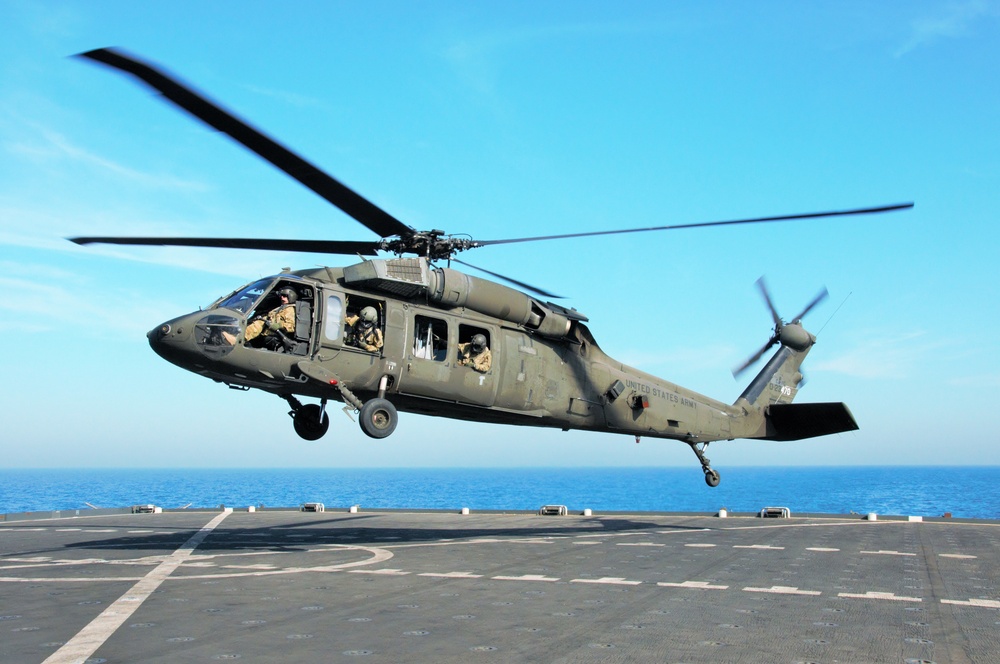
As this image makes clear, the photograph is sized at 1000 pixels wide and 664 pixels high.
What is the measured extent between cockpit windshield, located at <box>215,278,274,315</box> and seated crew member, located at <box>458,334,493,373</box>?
15.4 ft

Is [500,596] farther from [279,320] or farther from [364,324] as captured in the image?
[279,320]

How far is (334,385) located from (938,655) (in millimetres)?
11679

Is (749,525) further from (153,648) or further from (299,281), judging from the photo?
(153,648)

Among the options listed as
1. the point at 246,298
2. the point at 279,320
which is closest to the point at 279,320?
the point at 279,320

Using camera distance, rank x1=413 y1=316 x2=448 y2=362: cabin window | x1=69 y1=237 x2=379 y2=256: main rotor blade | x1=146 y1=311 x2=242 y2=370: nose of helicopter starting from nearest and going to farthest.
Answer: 1. x1=146 y1=311 x2=242 y2=370: nose of helicopter
2. x1=69 y1=237 x2=379 y2=256: main rotor blade
3. x1=413 y1=316 x2=448 y2=362: cabin window

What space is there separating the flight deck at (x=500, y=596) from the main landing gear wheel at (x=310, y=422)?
9.24 ft

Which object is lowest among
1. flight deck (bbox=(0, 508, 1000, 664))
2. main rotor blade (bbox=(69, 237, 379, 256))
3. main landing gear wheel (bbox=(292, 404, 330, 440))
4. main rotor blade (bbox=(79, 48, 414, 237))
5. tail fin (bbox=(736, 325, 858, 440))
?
flight deck (bbox=(0, 508, 1000, 664))

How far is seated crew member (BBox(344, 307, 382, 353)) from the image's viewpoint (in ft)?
54.5

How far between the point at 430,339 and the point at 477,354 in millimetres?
1251

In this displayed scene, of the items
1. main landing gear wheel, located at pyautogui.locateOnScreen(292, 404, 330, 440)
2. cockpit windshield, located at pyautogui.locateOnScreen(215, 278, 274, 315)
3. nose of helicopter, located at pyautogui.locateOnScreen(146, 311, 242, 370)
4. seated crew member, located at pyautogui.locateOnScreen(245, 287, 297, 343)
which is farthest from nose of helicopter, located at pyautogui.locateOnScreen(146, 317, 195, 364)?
main landing gear wheel, located at pyautogui.locateOnScreen(292, 404, 330, 440)

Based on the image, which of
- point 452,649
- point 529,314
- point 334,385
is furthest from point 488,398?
point 452,649

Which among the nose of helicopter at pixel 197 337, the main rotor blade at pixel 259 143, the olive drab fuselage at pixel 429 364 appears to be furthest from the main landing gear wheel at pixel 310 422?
the main rotor blade at pixel 259 143

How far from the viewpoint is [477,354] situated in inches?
712

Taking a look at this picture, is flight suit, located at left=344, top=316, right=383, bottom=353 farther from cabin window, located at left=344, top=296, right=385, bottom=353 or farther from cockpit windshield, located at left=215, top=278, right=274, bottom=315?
cockpit windshield, located at left=215, top=278, right=274, bottom=315
